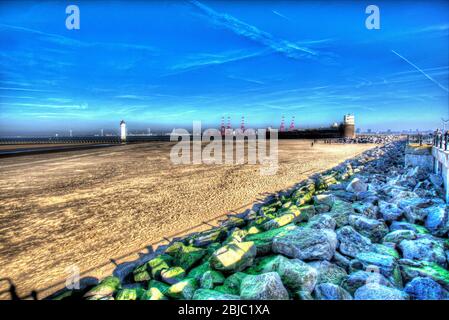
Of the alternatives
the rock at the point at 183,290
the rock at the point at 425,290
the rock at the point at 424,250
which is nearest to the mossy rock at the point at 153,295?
the rock at the point at 183,290

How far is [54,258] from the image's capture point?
15.8 feet

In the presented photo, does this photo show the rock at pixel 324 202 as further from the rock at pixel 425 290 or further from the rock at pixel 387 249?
the rock at pixel 425 290

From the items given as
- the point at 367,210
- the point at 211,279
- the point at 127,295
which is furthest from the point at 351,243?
the point at 127,295

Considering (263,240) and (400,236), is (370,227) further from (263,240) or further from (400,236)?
(263,240)

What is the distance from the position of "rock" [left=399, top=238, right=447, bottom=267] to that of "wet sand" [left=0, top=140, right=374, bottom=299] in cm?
412

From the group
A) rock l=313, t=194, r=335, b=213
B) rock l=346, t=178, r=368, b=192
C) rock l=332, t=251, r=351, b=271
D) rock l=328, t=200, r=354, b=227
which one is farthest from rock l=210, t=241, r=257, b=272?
rock l=346, t=178, r=368, b=192

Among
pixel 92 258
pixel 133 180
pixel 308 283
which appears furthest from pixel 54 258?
pixel 133 180

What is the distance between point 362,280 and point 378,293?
33cm

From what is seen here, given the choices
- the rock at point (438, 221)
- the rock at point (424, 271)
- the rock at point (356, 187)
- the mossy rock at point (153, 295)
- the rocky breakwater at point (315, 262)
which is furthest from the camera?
the rock at point (356, 187)

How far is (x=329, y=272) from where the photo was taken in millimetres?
3354

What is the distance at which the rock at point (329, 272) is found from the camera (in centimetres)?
325

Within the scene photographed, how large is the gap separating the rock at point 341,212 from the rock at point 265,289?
9.37ft

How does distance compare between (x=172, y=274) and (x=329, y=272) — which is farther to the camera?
(x=172, y=274)

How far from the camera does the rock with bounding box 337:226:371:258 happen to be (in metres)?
3.97
